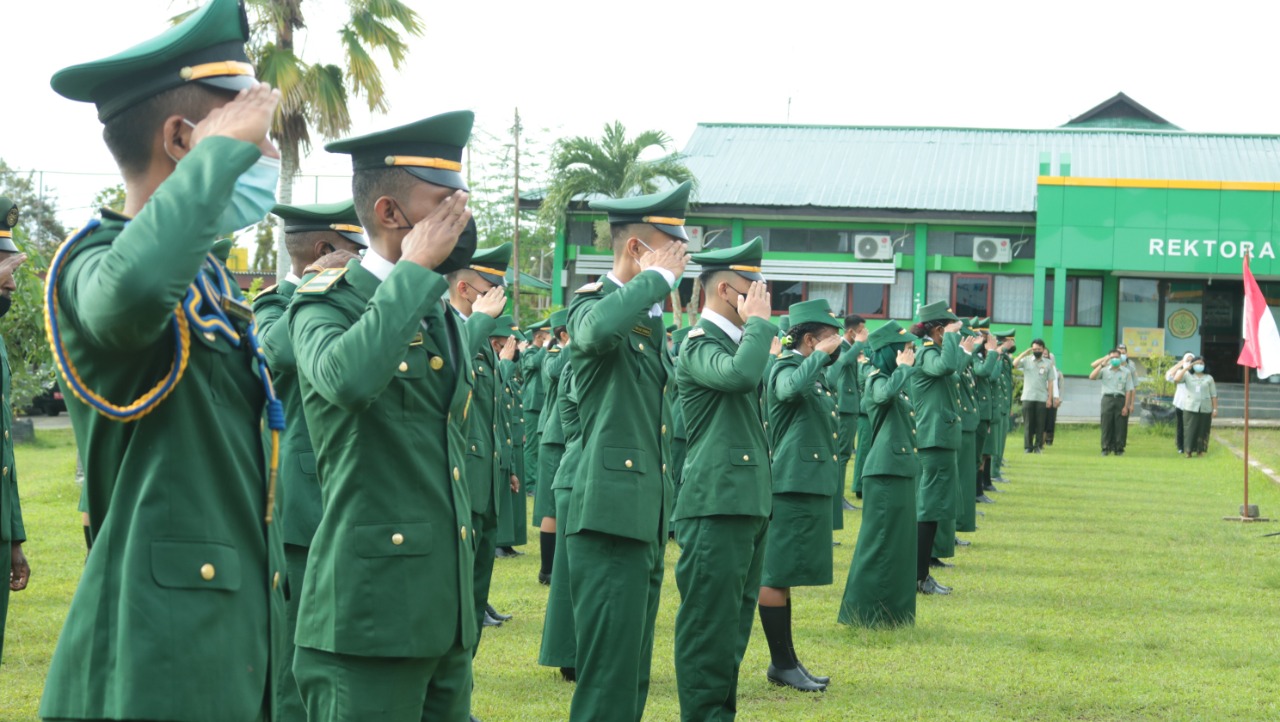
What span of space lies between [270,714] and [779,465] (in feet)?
16.9

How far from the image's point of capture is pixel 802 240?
35.0 m

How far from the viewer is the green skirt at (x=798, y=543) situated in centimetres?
709

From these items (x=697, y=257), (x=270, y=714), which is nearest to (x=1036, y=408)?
(x=697, y=257)

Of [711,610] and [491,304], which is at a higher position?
[491,304]

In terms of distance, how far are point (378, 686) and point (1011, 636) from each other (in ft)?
21.0

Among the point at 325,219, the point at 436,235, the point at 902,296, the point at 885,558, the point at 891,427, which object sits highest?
the point at 902,296

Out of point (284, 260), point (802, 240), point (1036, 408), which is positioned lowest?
point (1036, 408)

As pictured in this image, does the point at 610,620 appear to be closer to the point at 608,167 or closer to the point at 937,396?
the point at 937,396

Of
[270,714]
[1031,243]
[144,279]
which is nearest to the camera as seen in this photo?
[144,279]

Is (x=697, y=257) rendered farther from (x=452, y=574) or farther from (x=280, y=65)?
(x=280, y=65)

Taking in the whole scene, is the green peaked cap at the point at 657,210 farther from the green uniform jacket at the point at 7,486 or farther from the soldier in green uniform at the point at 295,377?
the green uniform jacket at the point at 7,486

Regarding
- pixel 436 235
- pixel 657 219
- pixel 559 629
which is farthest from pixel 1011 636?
pixel 436 235

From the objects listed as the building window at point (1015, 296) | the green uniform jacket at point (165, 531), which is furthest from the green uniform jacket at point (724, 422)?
the building window at point (1015, 296)

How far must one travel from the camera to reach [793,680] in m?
7.02
